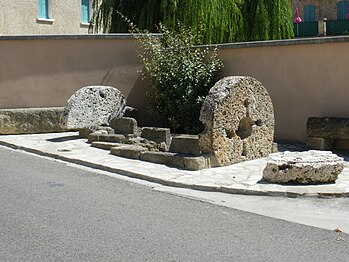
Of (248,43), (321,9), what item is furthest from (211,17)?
(321,9)

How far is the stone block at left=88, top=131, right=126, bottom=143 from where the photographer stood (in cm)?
1181

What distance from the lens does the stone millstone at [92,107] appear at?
1266 cm

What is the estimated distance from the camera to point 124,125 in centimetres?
1271

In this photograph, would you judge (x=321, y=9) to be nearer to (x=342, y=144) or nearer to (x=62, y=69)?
(x=62, y=69)

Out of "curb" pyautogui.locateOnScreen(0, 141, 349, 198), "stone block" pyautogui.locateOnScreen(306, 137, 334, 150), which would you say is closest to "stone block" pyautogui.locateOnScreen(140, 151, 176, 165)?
"curb" pyautogui.locateOnScreen(0, 141, 349, 198)

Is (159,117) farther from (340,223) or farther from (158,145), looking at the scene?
(340,223)

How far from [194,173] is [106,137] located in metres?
3.65

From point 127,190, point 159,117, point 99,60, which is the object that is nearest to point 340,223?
point 127,190

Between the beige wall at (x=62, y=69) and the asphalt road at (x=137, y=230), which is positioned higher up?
the beige wall at (x=62, y=69)

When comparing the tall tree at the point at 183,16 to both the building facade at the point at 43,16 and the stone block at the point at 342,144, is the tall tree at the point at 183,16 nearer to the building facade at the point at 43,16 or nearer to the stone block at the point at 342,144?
the stone block at the point at 342,144

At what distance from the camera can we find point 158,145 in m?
11.2

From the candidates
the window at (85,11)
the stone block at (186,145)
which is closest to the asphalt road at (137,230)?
the stone block at (186,145)

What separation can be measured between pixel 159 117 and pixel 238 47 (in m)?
2.64

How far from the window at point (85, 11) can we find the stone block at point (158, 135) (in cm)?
1706
